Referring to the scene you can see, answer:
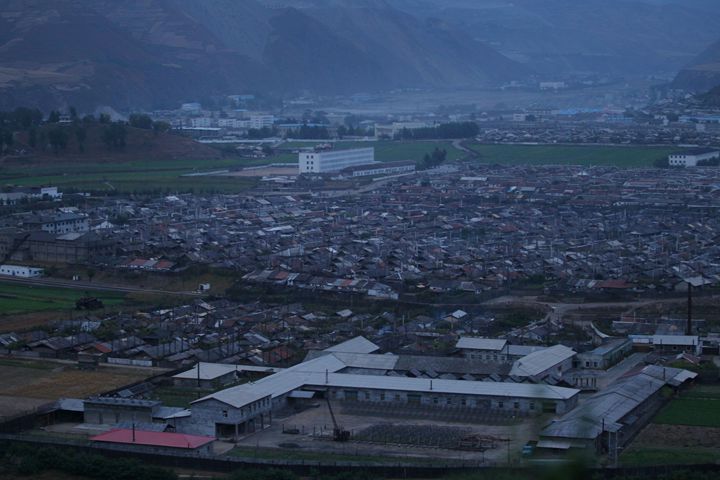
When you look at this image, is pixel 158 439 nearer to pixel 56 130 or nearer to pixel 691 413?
pixel 691 413

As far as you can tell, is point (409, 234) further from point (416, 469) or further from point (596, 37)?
point (596, 37)

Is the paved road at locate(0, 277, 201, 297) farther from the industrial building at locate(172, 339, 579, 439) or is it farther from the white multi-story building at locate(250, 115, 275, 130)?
the white multi-story building at locate(250, 115, 275, 130)

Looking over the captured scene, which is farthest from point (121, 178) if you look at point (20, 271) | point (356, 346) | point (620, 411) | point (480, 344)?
point (620, 411)

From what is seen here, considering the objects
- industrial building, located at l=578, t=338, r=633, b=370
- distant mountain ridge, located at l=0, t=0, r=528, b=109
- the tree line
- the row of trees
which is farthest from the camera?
distant mountain ridge, located at l=0, t=0, r=528, b=109

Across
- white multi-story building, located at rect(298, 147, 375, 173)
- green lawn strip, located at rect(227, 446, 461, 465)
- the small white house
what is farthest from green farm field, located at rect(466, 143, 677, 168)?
green lawn strip, located at rect(227, 446, 461, 465)

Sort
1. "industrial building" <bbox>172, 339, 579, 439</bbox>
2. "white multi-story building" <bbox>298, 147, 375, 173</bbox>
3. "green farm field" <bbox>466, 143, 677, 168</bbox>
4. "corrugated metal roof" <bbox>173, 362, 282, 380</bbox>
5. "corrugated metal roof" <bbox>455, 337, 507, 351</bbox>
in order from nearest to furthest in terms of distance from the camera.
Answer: "industrial building" <bbox>172, 339, 579, 439</bbox>
"corrugated metal roof" <bbox>173, 362, 282, 380</bbox>
"corrugated metal roof" <bbox>455, 337, 507, 351</bbox>
"white multi-story building" <bbox>298, 147, 375, 173</bbox>
"green farm field" <bbox>466, 143, 677, 168</bbox>
